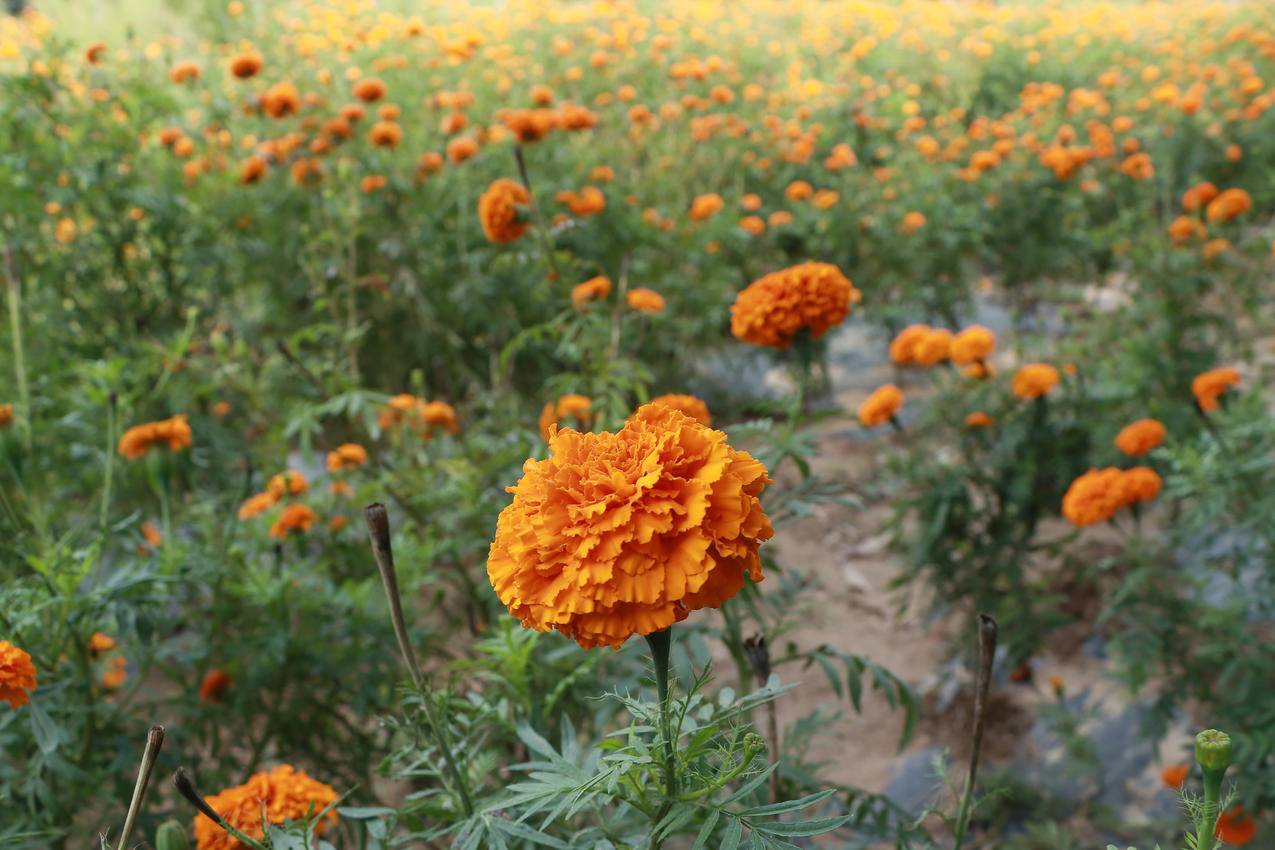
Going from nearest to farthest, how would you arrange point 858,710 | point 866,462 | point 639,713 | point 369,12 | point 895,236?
point 639,713 < point 858,710 < point 866,462 < point 895,236 < point 369,12

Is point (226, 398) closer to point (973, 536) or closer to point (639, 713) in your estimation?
point (973, 536)

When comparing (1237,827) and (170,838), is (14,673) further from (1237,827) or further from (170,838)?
(1237,827)

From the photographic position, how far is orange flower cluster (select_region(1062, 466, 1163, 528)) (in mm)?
2135

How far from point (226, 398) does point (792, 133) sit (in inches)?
129

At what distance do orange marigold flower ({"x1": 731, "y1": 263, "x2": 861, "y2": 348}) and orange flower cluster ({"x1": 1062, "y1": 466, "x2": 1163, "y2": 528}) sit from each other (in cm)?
79

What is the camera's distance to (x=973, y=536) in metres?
3.00

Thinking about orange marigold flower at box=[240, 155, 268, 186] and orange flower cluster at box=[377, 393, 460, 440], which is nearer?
orange flower cluster at box=[377, 393, 460, 440]

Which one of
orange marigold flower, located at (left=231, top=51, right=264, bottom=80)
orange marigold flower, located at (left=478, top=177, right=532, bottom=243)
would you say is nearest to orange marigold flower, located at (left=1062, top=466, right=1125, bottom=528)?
orange marigold flower, located at (left=478, top=177, right=532, bottom=243)

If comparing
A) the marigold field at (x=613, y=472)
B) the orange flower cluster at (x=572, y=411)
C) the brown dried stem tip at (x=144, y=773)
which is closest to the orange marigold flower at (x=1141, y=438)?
the marigold field at (x=613, y=472)

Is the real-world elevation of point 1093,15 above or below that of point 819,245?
above

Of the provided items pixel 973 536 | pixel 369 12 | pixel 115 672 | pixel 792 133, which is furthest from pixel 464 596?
pixel 369 12

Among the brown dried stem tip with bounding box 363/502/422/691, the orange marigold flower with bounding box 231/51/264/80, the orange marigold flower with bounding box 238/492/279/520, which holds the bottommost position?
the orange marigold flower with bounding box 238/492/279/520

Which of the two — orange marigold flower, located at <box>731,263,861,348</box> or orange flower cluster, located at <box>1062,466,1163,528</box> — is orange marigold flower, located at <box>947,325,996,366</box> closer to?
orange flower cluster, located at <box>1062,466,1163,528</box>

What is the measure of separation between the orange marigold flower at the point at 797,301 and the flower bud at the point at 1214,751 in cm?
111
